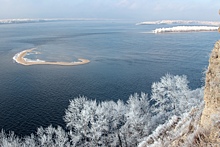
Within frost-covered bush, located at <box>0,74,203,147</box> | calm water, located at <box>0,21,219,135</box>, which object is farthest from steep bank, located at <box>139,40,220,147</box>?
calm water, located at <box>0,21,219,135</box>

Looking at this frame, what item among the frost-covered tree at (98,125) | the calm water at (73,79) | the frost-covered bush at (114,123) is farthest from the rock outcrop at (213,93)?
the calm water at (73,79)

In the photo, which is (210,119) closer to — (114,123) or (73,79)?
(114,123)

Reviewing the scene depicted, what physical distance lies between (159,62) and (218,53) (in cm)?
5885

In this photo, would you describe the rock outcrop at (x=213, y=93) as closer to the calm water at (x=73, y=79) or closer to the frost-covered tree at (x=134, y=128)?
the frost-covered tree at (x=134, y=128)

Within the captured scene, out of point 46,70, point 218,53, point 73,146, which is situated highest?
point 218,53

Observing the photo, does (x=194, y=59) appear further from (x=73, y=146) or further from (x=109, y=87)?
(x=73, y=146)

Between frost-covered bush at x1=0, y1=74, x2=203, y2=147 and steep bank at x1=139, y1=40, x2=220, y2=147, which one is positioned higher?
steep bank at x1=139, y1=40, x2=220, y2=147

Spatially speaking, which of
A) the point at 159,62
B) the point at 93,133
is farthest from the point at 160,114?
the point at 159,62

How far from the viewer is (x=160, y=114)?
33.6 m

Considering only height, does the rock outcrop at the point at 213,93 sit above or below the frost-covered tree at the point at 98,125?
above

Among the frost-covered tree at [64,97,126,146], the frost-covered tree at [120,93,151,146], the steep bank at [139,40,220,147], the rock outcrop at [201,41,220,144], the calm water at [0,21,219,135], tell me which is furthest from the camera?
the calm water at [0,21,219,135]

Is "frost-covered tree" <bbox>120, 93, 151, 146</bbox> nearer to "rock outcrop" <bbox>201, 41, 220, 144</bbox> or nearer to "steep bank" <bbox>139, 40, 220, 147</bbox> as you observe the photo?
"steep bank" <bbox>139, 40, 220, 147</bbox>

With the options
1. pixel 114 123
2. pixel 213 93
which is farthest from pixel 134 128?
pixel 213 93

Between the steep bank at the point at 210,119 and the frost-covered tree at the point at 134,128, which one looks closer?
the steep bank at the point at 210,119
